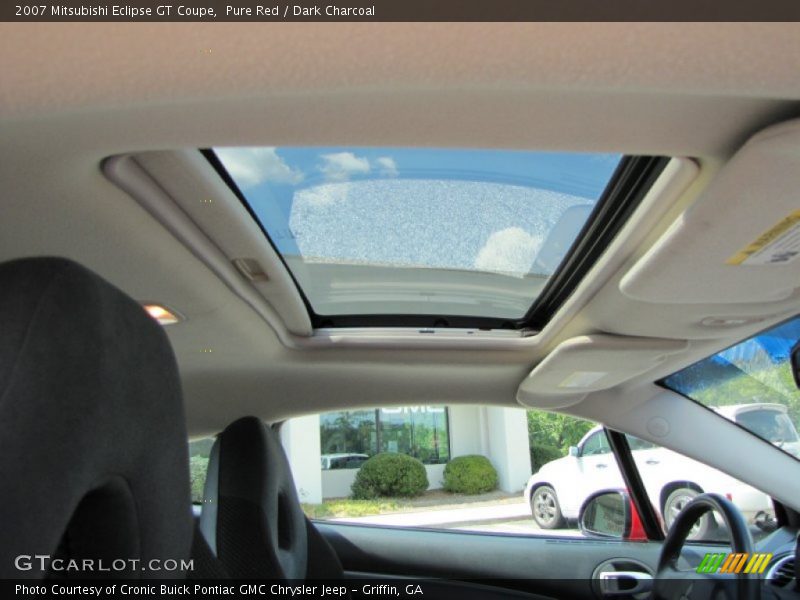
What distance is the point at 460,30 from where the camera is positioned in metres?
0.76

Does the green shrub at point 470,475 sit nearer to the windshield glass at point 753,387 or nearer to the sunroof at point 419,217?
the windshield glass at point 753,387

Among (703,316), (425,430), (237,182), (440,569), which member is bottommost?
(440,569)

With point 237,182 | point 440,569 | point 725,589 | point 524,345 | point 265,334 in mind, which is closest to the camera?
point 237,182

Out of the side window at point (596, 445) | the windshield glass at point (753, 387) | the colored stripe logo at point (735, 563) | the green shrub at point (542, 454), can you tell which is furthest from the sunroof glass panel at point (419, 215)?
the green shrub at point (542, 454)

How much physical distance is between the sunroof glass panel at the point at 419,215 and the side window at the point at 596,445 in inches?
71.6

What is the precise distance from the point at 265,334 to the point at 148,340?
1.45 metres

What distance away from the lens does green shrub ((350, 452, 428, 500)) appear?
4715 mm

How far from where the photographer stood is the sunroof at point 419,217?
1.47 meters

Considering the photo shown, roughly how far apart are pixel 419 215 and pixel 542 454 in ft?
9.99

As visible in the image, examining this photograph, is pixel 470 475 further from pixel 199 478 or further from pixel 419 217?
pixel 419 217

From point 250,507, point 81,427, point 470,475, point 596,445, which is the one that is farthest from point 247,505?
point 470,475

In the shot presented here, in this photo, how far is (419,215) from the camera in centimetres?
177

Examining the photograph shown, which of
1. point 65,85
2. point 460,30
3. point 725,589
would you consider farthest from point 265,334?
point 725,589
